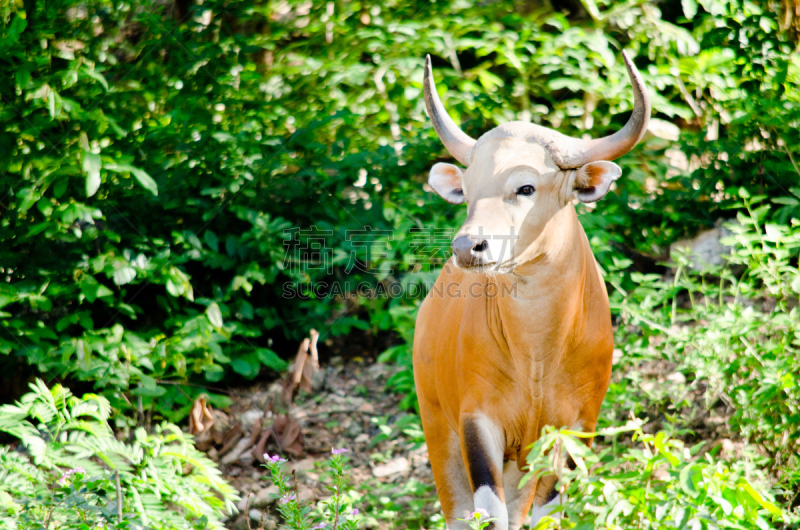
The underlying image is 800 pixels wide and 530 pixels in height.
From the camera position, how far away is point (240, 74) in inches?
218

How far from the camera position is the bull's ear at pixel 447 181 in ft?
9.01

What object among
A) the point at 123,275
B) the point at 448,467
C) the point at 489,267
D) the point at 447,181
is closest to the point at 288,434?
the point at 123,275

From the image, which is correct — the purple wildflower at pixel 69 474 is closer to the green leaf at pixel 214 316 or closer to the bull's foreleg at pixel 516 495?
the bull's foreleg at pixel 516 495

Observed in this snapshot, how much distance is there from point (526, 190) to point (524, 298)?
1.30ft

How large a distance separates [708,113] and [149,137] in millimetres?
4625

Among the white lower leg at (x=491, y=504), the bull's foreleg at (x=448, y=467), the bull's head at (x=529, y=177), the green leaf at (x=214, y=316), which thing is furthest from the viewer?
the green leaf at (x=214, y=316)

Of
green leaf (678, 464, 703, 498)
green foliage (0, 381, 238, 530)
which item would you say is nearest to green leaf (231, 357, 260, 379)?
green foliage (0, 381, 238, 530)

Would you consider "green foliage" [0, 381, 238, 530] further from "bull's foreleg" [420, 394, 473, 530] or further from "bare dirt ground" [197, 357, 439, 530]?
"bare dirt ground" [197, 357, 439, 530]

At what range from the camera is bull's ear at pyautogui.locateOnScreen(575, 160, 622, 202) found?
7.98 feet

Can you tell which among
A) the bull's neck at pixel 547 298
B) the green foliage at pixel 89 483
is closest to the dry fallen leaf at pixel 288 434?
the green foliage at pixel 89 483

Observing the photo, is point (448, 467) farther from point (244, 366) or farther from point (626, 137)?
point (244, 366)

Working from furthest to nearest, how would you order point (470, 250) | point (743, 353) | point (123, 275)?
point (123, 275) < point (743, 353) < point (470, 250)

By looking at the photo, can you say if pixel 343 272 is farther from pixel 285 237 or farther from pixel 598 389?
pixel 598 389

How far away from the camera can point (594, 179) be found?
249cm
